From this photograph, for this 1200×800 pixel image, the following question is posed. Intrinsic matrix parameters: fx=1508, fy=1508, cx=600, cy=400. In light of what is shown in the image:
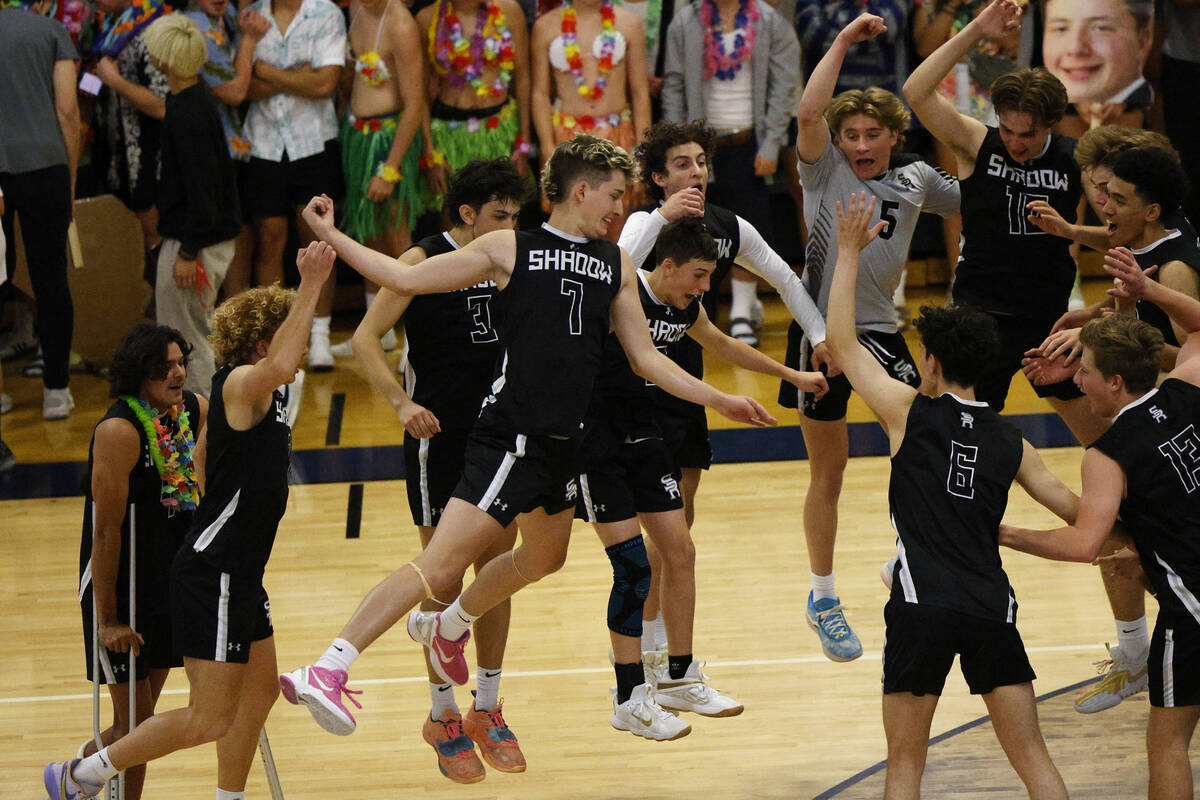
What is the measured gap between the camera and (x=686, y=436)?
5746 millimetres

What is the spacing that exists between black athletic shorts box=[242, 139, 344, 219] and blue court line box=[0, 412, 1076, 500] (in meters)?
1.63

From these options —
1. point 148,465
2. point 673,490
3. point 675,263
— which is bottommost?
point 673,490

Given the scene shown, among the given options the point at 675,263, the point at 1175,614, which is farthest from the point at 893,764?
the point at 675,263

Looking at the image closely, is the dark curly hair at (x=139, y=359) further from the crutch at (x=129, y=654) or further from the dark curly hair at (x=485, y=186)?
the dark curly hair at (x=485, y=186)

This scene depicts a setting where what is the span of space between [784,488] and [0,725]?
420 cm

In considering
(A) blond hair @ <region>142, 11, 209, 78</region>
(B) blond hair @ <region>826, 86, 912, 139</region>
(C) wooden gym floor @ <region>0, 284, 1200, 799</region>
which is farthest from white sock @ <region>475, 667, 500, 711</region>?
(A) blond hair @ <region>142, 11, 209, 78</region>

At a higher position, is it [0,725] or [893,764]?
[893,764]

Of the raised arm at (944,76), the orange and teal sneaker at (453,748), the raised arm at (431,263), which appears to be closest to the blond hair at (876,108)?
the raised arm at (944,76)

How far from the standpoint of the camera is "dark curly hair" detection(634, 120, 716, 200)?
5535 mm

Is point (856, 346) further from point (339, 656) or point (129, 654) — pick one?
point (129, 654)

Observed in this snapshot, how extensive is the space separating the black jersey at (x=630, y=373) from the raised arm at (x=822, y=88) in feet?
2.73

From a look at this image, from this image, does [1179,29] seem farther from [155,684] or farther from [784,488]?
[155,684]

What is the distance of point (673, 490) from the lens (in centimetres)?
536

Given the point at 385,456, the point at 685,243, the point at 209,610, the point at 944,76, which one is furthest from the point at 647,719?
the point at 385,456
